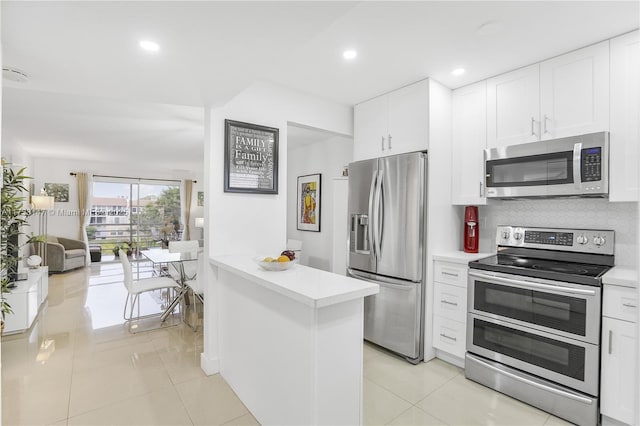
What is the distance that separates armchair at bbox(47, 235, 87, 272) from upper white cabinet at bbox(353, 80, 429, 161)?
6423 millimetres

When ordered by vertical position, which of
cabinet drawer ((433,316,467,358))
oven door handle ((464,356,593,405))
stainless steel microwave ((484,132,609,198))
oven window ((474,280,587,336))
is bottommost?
oven door handle ((464,356,593,405))

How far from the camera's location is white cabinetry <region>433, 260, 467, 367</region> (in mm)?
2660

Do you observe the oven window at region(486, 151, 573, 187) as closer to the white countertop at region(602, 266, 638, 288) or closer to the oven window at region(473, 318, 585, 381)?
the white countertop at region(602, 266, 638, 288)

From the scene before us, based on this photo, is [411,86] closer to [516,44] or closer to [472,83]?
[472,83]

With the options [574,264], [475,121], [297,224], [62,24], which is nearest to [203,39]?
[62,24]

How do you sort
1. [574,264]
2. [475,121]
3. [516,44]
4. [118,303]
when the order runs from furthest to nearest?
1. [118,303]
2. [475,121]
3. [574,264]
4. [516,44]

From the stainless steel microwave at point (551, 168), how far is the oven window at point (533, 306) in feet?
2.51

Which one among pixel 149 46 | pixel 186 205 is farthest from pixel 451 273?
pixel 186 205

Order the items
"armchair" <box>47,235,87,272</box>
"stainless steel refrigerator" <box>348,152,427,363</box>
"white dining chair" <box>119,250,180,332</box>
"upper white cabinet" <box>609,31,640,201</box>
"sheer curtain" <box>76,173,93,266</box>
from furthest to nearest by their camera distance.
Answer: "sheer curtain" <box>76,173,93,266</box>, "armchair" <box>47,235,87,272</box>, "white dining chair" <box>119,250,180,332</box>, "stainless steel refrigerator" <box>348,152,427,363</box>, "upper white cabinet" <box>609,31,640,201</box>

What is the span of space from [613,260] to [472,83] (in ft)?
5.88

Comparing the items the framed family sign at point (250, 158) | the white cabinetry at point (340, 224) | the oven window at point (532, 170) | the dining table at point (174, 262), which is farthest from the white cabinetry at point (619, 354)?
the dining table at point (174, 262)

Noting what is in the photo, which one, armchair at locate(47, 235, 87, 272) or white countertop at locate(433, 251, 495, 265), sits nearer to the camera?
white countertop at locate(433, 251, 495, 265)

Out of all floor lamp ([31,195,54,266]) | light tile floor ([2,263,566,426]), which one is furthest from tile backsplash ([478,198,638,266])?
floor lamp ([31,195,54,266])

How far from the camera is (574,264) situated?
2436mm
